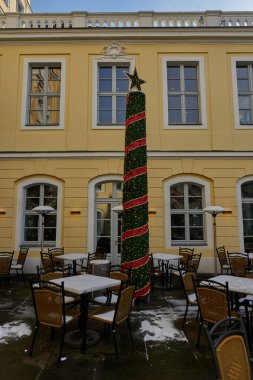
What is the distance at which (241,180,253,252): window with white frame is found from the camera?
9516 mm

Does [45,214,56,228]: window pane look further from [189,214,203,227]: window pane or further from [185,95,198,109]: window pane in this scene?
[185,95,198,109]: window pane

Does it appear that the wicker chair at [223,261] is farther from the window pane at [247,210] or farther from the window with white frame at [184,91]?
the window with white frame at [184,91]

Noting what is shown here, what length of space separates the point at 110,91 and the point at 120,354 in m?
8.46

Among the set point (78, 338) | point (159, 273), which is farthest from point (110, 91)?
point (78, 338)

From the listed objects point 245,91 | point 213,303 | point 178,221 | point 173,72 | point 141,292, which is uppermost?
point 173,72

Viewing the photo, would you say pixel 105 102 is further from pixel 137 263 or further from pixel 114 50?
pixel 137 263

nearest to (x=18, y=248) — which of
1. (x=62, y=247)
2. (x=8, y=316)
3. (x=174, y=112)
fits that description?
(x=62, y=247)

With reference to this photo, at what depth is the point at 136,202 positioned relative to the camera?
19.5 ft

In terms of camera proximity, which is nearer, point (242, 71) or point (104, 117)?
point (104, 117)

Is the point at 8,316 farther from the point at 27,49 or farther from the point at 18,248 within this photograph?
the point at 27,49

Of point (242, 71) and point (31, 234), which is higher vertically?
point (242, 71)

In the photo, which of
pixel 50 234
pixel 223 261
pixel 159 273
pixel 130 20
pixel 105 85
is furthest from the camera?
pixel 130 20

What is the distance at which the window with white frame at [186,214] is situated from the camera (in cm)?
952

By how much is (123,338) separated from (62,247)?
5.37 m
